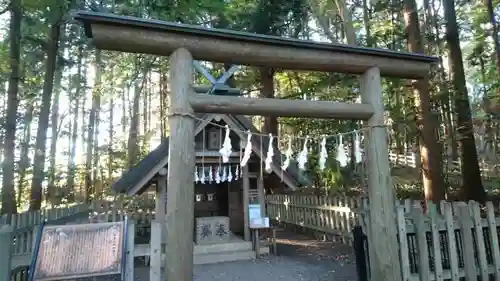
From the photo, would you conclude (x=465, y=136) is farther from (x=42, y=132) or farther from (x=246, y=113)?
(x=42, y=132)

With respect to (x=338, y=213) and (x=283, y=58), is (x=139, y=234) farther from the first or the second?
(x=283, y=58)

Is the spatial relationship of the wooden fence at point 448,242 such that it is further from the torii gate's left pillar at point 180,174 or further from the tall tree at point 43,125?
the tall tree at point 43,125

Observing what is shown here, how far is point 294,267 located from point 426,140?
4.73 m

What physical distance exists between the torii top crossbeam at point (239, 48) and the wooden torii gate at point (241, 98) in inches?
0.4

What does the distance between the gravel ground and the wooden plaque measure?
155 inches

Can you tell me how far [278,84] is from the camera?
776 inches

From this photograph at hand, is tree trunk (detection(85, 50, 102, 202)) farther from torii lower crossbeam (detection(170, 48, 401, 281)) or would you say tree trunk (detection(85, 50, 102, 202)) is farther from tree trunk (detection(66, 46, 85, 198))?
torii lower crossbeam (detection(170, 48, 401, 281))

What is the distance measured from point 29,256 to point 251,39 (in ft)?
13.5

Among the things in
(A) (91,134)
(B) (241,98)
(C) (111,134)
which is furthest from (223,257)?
(C) (111,134)

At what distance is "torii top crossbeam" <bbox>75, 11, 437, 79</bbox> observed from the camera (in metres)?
3.69

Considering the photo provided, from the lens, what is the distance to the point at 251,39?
426cm

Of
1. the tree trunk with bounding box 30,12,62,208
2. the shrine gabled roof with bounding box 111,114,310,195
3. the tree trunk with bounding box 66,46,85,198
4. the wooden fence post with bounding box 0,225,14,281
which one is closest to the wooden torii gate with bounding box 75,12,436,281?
the wooden fence post with bounding box 0,225,14,281

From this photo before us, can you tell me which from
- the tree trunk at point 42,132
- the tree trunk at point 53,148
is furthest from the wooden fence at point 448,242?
the tree trunk at point 53,148

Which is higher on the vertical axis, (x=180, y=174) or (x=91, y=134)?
(x=91, y=134)
